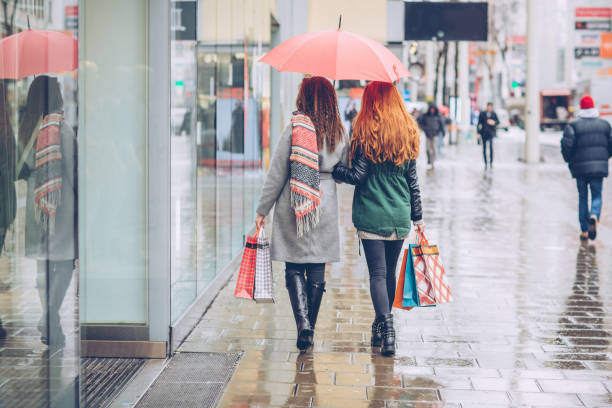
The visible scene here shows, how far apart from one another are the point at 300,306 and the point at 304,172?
873 millimetres

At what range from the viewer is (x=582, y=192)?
10734mm

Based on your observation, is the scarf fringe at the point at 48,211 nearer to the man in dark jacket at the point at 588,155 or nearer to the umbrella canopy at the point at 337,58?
the umbrella canopy at the point at 337,58

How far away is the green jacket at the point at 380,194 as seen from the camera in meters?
5.30

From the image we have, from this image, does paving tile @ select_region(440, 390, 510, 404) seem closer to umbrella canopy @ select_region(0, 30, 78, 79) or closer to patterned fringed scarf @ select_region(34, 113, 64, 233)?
patterned fringed scarf @ select_region(34, 113, 64, 233)

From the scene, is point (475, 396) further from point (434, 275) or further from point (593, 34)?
point (593, 34)

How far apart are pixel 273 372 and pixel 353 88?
24719mm

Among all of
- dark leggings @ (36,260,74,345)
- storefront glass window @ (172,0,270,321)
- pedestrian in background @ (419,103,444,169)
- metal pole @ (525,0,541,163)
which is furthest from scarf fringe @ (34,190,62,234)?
metal pole @ (525,0,541,163)

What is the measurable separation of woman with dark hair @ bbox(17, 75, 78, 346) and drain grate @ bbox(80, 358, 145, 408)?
1.29m

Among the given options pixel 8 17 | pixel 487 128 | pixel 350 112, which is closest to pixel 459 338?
pixel 8 17

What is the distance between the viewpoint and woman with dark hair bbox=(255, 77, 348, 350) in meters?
5.14

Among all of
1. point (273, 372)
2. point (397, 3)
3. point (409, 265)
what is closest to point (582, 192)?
point (409, 265)

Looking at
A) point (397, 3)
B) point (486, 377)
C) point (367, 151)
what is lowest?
point (486, 377)

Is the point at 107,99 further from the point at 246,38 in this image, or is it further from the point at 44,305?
the point at 246,38

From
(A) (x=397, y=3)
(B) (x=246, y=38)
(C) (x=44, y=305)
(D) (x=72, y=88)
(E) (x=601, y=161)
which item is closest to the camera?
(C) (x=44, y=305)
